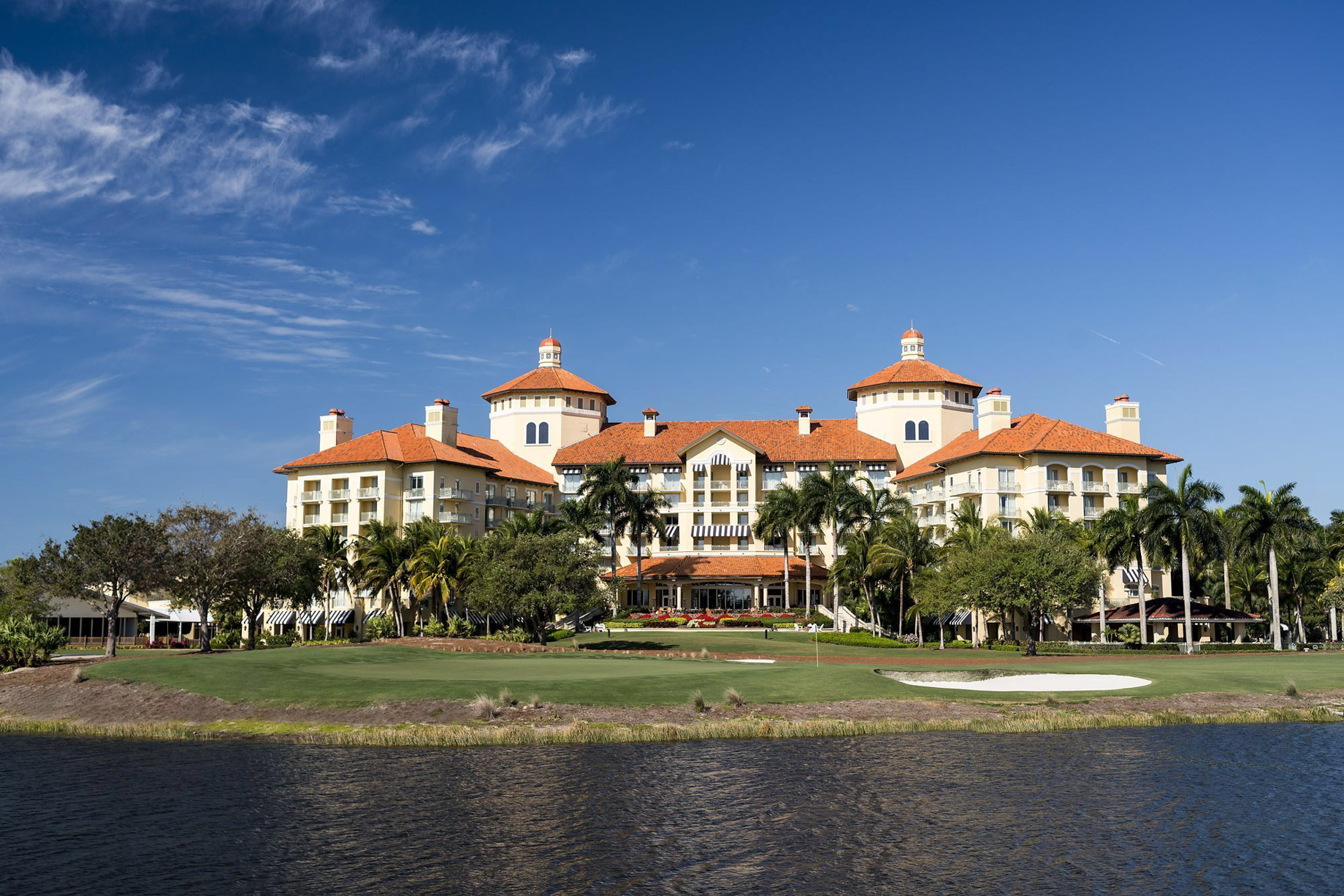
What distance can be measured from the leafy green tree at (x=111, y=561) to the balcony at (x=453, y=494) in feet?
111

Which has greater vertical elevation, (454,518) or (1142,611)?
(454,518)

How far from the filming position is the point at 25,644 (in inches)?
2126

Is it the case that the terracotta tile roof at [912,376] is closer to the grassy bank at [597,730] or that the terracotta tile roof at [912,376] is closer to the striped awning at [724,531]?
the striped awning at [724,531]

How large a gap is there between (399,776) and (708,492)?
83.9 metres

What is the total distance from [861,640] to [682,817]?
185 ft

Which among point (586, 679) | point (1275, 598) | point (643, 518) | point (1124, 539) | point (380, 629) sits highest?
point (643, 518)

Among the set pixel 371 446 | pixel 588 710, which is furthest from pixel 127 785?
pixel 371 446

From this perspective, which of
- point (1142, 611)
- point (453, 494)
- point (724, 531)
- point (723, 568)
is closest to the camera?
point (1142, 611)

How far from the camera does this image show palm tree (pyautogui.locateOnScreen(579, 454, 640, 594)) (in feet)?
330

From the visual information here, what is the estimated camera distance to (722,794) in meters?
28.9

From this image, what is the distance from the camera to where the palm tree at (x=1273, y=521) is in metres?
78.2

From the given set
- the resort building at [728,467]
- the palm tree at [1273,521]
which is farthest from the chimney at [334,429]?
the palm tree at [1273,521]

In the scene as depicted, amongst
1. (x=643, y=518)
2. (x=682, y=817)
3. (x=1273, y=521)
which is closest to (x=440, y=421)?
(x=643, y=518)

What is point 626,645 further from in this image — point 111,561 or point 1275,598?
point 1275,598
